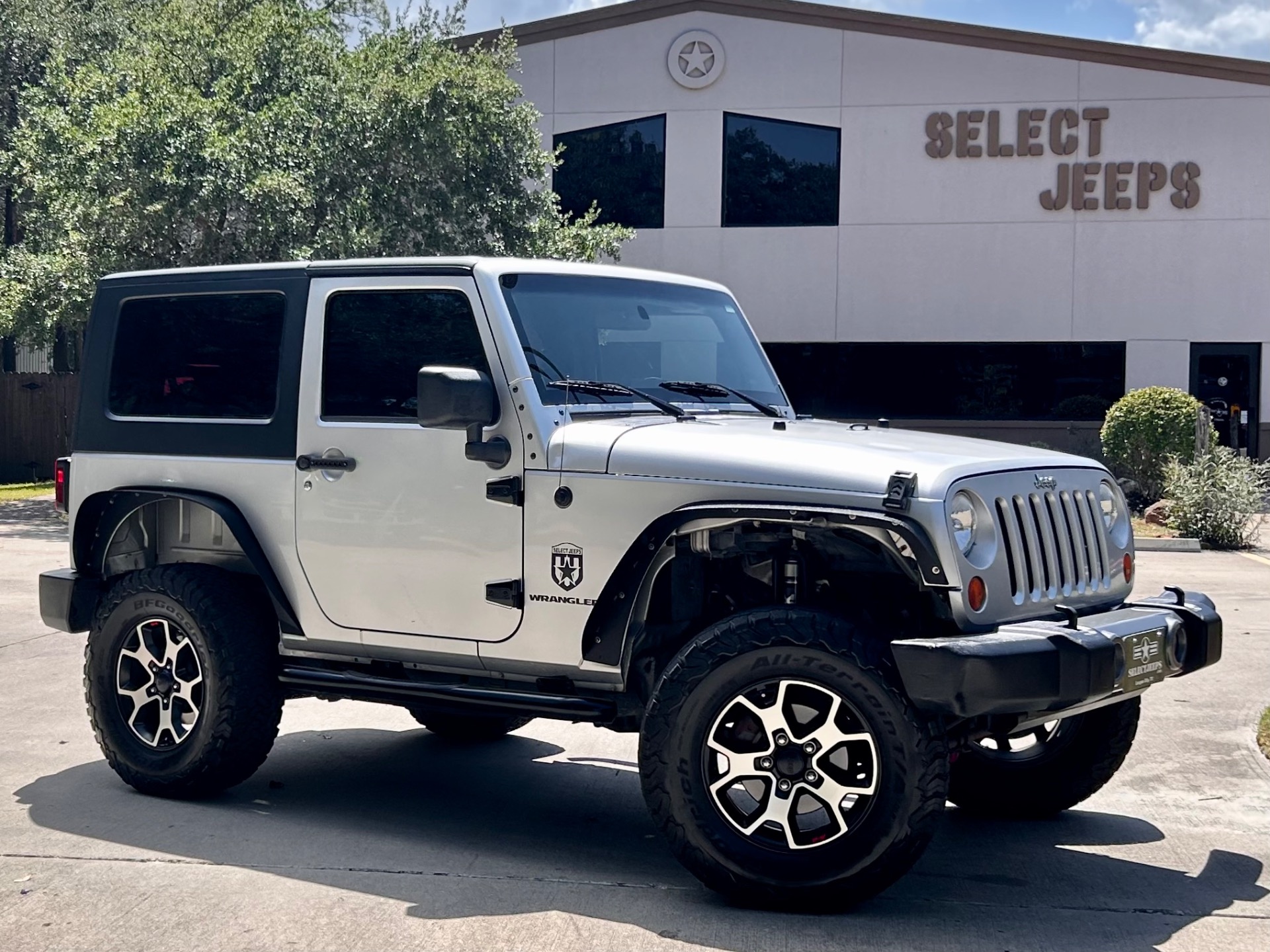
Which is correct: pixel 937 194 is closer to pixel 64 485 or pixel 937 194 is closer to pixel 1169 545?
pixel 1169 545

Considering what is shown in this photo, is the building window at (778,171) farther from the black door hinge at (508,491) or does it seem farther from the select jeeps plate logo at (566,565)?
the select jeeps plate logo at (566,565)

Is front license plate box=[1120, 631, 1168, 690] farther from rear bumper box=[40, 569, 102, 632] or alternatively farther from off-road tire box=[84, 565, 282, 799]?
rear bumper box=[40, 569, 102, 632]

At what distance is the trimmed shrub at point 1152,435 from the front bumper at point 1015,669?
56.7ft

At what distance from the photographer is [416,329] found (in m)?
5.89

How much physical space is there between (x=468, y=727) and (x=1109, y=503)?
345 centimetres

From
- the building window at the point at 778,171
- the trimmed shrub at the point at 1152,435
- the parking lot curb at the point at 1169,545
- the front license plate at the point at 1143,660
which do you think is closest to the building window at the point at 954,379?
the building window at the point at 778,171

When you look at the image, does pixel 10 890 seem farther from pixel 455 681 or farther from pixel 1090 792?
pixel 1090 792

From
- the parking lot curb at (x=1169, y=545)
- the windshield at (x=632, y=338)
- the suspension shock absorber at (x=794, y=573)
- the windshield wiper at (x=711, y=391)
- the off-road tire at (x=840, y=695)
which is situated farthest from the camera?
the parking lot curb at (x=1169, y=545)

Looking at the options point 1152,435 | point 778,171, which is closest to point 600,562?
point 1152,435

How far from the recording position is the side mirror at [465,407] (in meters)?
5.35

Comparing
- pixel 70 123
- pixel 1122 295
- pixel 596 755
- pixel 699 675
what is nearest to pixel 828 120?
pixel 1122 295

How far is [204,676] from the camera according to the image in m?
6.14

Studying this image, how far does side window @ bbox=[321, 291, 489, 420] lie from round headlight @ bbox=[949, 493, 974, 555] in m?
1.87

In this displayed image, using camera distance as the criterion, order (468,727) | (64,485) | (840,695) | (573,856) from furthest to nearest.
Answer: (468,727) → (64,485) → (573,856) → (840,695)
